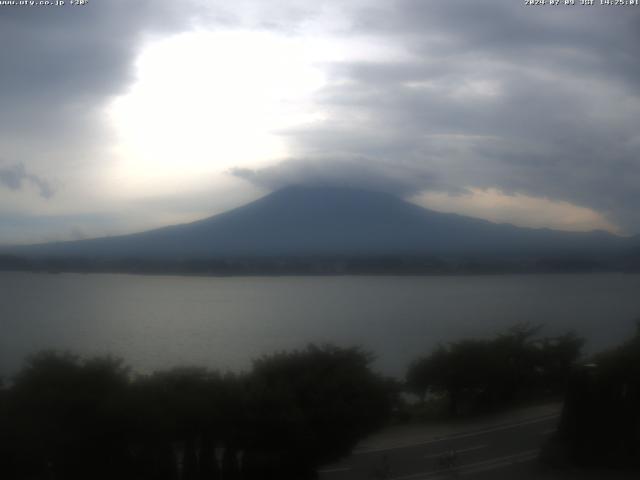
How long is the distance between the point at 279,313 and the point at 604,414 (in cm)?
525

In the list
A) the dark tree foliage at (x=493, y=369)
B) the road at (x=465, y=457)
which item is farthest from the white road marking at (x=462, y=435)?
the dark tree foliage at (x=493, y=369)

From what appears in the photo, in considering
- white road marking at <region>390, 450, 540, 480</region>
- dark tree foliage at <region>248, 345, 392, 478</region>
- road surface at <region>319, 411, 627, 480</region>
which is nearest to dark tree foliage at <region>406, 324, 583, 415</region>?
road surface at <region>319, 411, 627, 480</region>

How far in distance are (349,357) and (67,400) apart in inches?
126

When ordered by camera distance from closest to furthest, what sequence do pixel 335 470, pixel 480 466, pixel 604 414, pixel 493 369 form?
pixel 480 466, pixel 335 470, pixel 604 414, pixel 493 369

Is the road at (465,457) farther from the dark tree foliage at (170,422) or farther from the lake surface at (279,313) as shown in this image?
the lake surface at (279,313)

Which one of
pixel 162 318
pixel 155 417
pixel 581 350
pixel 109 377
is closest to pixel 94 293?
pixel 162 318

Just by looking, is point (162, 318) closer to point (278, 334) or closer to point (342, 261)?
point (278, 334)

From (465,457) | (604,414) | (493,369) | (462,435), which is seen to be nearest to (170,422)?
(465,457)

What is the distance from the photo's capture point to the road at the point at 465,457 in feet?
22.0

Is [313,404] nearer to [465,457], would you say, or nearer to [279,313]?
[465,457]

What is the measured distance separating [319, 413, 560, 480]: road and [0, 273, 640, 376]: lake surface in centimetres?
159

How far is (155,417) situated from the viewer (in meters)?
6.52

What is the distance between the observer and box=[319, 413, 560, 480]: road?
670 cm

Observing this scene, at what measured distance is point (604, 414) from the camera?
24.6ft
